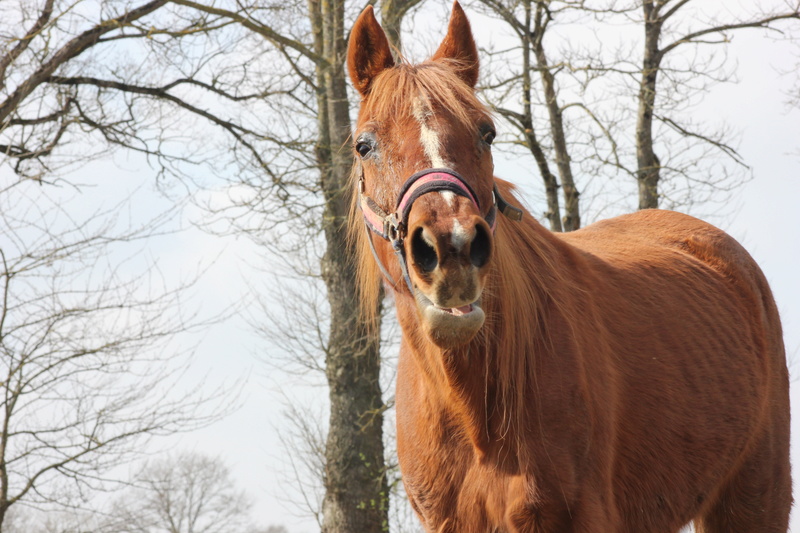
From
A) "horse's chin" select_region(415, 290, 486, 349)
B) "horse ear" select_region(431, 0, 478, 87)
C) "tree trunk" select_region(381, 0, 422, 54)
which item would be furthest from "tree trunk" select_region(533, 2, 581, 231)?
"horse's chin" select_region(415, 290, 486, 349)

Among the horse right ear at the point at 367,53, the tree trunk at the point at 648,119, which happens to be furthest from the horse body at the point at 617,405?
the tree trunk at the point at 648,119

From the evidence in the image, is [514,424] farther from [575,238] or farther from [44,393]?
[44,393]

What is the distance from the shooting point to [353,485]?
8.80 metres

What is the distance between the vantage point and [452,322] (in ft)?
7.84

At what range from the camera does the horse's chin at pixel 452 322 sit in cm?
238

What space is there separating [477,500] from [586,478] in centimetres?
43

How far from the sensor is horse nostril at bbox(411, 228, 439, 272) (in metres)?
2.38

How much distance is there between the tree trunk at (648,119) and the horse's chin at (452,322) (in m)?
8.42

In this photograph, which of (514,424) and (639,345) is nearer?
(514,424)

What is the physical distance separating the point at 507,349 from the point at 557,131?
8.01 meters

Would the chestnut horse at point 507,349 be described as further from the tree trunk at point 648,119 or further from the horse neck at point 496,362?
the tree trunk at point 648,119

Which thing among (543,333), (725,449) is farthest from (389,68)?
(725,449)

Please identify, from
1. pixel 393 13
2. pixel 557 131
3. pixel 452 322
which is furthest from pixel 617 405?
pixel 557 131

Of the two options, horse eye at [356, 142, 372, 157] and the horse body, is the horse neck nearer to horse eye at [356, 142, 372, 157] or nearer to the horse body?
the horse body
